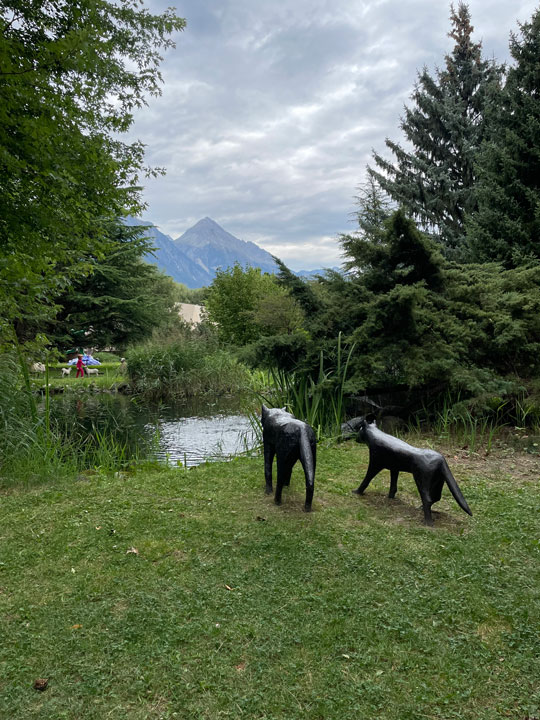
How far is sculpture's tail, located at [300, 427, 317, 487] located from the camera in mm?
3459

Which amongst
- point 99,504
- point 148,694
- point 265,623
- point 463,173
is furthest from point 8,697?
point 463,173

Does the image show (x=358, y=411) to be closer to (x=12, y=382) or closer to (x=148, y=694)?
(x=12, y=382)

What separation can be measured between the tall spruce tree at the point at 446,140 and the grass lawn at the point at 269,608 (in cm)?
1682

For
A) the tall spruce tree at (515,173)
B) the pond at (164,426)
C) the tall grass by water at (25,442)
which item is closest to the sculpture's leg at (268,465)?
the pond at (164,426)

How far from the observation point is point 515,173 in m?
9.37

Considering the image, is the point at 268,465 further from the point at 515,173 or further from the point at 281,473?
the point at 515,173

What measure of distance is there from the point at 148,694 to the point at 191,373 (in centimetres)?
1267

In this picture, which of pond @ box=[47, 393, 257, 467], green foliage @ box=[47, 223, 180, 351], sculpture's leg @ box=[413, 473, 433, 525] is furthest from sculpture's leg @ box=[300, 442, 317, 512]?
green foliage @ box=[47, 223, 180, 351]

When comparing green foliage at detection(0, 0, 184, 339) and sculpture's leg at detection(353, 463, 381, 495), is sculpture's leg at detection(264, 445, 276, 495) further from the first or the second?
green foliage at detection(0, 0, 184, 339)

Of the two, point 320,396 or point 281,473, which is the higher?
point 320,396

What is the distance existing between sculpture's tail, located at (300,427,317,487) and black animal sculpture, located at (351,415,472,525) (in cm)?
58

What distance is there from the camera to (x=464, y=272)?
7457 millimetres

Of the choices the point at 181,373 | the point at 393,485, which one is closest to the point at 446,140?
the point at 181,373

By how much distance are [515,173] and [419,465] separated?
848 cm
